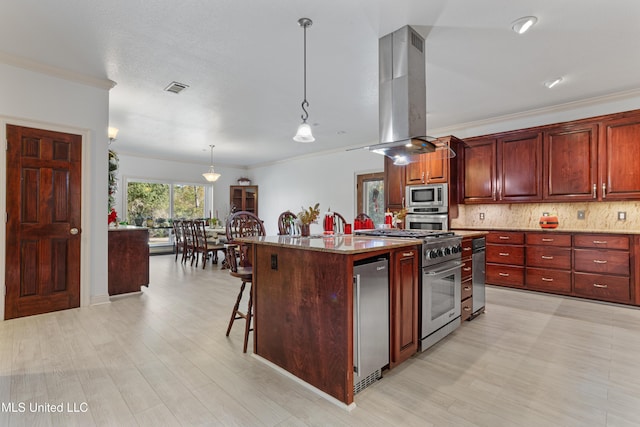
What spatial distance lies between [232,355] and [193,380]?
1.32ft

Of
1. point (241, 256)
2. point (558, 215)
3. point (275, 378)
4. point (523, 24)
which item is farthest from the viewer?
point (558, 215)

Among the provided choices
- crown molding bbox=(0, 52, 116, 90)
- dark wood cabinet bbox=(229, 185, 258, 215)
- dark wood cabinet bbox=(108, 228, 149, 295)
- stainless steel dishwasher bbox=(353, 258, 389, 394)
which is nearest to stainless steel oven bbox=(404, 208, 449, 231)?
stainless steel dishwasher bbox=(353, 258, 389, 394)

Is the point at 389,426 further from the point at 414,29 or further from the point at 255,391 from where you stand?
the point at 414,29

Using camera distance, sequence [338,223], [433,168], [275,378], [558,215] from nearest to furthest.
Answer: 1. [275,378]
2. [558,215]
3. [433,168]
4. [338,223]

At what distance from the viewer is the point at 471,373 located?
2189 mm

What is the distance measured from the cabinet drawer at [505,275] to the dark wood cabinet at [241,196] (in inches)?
273

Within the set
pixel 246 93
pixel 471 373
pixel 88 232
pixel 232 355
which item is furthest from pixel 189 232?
pixel 471 373

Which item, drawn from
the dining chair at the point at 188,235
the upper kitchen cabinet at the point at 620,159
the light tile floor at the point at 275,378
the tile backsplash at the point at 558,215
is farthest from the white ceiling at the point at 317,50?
the light tile floor at the point at 275,378

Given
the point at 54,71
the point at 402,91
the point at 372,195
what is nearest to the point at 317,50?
the point at 402,91

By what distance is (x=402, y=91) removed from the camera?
2.71 metres

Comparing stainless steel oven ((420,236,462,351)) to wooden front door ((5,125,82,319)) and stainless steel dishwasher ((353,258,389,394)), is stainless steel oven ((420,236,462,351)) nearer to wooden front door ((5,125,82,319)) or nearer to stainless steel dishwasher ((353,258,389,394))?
stainless steel dishwasher ((353,258,389,394))

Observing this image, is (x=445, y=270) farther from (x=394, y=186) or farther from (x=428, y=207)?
(x=394, y=186)

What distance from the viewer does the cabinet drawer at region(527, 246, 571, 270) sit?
13.5ft

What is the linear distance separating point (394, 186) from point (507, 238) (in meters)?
2.01
